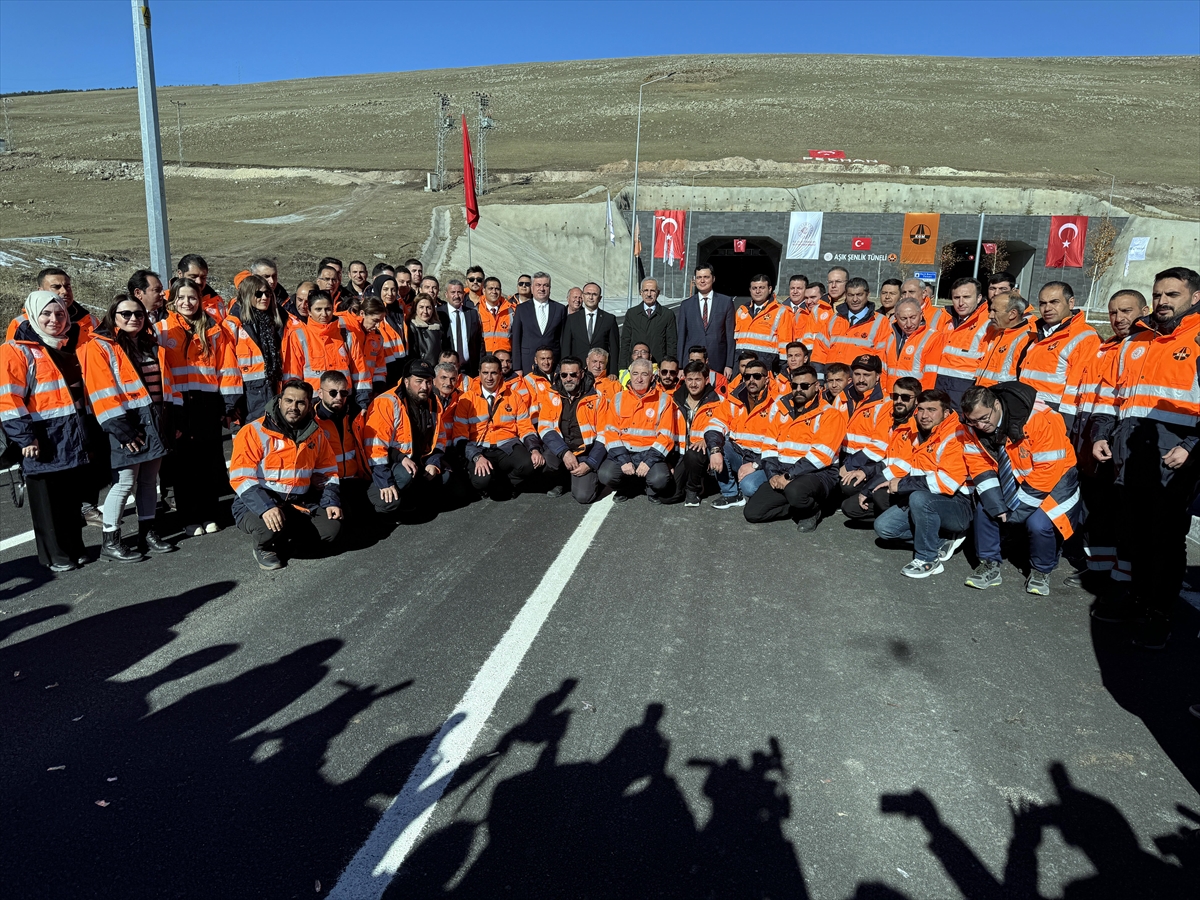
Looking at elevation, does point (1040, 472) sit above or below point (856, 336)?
below

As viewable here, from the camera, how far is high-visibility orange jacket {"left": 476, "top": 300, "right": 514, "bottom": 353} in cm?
952

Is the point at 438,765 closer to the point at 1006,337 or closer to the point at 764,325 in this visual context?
the point at 1006,337

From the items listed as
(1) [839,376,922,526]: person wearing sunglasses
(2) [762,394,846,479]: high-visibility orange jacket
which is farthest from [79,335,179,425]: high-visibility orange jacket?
(1) [839,376,922,526]: person wearing sunglasses

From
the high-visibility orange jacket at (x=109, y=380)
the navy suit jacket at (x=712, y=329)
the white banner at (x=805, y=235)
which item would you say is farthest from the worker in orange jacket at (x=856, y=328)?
the white banner at (x=805, y=235)

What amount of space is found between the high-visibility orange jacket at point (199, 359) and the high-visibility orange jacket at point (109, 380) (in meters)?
0.54

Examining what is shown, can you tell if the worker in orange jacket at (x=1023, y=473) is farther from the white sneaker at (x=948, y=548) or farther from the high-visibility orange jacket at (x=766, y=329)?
the high-visibility orange jacket at (x=766, y=329)

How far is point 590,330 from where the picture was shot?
9148 mm

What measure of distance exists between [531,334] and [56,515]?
516 cm

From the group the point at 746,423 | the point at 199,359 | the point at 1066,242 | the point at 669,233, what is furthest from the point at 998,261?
the point at 199,359

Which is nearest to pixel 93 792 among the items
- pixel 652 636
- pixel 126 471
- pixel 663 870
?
pixel 663 870

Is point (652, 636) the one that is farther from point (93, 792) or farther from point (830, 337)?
point (830, 337)

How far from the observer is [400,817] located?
297 cm

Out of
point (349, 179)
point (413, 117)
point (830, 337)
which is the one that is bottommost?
point (830, 337)

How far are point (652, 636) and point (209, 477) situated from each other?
13.2 feet
